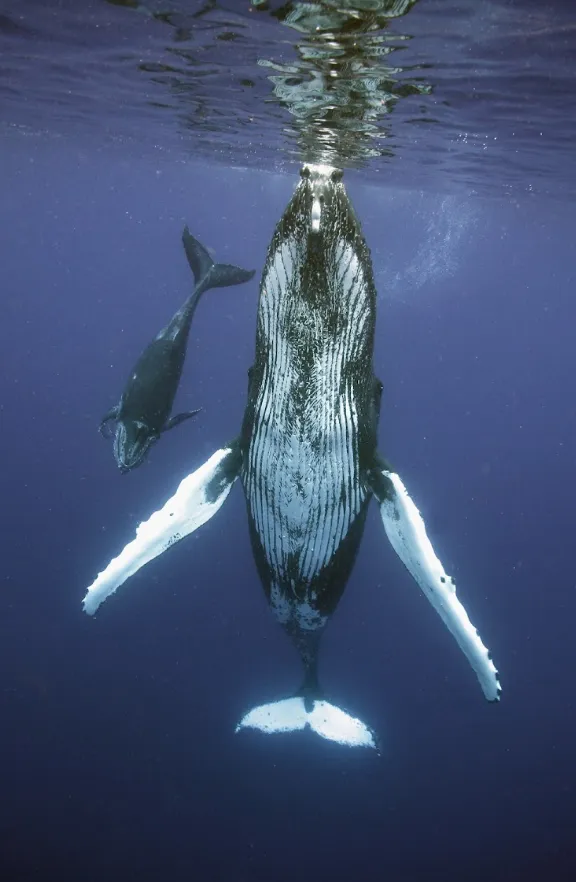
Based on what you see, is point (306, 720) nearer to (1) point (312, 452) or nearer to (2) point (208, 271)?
(1) point (312, 452)

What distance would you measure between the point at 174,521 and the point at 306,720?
4580 millimetres

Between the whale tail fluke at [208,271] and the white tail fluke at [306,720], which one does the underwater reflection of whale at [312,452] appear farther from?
the whale tail fluke at [208,271]

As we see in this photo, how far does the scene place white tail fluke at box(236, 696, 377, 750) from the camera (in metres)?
9.03

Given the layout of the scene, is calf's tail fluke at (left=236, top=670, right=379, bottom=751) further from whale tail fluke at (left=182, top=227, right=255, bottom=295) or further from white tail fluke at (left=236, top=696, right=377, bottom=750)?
whale tail fluke at (left=182, top=227, right=255, bottom=295)

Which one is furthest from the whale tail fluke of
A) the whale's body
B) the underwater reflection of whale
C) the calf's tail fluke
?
the whale's body

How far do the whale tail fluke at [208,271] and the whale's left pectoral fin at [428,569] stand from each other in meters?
10.0

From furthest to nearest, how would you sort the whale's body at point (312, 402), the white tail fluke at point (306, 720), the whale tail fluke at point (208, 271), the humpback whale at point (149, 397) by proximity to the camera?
the whale tail fluke at point (208, 271)
the humpback whale at point (149, 397)
the white tail fluke at point (306, 720)
the whale's body at point (312, 402)

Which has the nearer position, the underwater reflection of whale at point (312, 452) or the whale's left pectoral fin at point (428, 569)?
the underwater reflection of whale at point (312, 452)

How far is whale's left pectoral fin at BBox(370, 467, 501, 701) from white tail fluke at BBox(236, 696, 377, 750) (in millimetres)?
3438

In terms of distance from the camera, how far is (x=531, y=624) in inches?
1070

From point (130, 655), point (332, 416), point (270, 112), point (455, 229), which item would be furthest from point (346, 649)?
point (455, 229)

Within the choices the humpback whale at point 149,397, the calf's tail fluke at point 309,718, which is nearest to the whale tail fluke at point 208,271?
the humpback whale at point 149,397

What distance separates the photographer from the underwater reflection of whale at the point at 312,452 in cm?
487

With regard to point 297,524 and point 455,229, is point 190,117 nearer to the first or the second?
point 297,524
